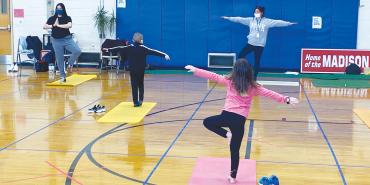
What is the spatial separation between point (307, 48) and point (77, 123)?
8.88 metres

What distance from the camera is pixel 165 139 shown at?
8.00m

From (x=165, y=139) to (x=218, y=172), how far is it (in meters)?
1.83

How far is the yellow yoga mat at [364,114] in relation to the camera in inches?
370

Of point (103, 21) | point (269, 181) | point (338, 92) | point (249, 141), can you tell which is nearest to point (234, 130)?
point (269, 181)

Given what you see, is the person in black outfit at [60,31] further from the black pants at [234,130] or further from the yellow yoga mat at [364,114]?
the black pants at [234,130]

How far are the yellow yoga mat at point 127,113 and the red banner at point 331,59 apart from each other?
6543 millimetres

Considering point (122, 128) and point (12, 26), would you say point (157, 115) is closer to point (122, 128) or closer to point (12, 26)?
point (122, 128)

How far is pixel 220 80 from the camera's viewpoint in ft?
19.6

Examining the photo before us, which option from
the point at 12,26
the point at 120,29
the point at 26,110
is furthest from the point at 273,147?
the point at 12,26

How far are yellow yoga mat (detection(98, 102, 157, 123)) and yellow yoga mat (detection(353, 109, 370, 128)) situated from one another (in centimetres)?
381

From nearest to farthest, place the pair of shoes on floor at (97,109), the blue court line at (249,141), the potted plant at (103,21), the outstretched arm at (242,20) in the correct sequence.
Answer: the blue court line at (249,141), the pair of shoes on floor at (97,109), the outstretched arm at (242,20), the potted plant at (103,21)

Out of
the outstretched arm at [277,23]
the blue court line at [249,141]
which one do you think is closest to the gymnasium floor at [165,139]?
the blue court line at [249,141]

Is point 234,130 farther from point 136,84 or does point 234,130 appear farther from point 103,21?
point 103,21

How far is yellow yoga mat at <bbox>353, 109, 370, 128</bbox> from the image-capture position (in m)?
9.40
